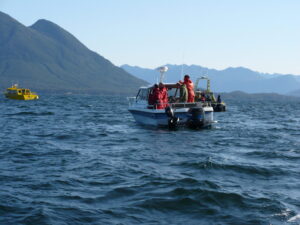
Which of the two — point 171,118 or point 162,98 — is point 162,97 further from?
point 171,118

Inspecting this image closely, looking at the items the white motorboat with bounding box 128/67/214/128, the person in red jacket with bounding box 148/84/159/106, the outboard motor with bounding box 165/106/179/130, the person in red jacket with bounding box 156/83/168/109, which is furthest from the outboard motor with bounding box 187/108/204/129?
the person in red jacket with bounding box 148/84/159/106

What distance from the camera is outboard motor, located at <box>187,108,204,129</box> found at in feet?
82.9

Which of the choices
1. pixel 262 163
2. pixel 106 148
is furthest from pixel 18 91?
pixel 262 163

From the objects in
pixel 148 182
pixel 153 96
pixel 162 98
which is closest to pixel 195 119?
pixel 162 98

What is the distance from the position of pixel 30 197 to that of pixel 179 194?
4.06m

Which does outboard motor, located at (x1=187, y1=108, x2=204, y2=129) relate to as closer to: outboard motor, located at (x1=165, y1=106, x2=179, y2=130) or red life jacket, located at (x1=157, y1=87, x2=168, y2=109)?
outboard motor, located at (x1=165, y1=106, x2=179, y2=130)

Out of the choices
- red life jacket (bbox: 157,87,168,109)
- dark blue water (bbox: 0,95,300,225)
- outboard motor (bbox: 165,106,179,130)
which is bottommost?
dark blue water (bbox: 0,95,300,225)

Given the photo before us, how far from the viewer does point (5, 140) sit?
2144 cm

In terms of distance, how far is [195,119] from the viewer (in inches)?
1002

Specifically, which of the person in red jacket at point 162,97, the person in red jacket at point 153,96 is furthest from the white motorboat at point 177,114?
the person in red jacket at point 153,96

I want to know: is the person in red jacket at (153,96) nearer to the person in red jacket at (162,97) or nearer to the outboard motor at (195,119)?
the person in red jacket at (162,97)

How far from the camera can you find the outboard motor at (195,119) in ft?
82.9

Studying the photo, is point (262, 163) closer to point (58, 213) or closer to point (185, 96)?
point (58, 213)

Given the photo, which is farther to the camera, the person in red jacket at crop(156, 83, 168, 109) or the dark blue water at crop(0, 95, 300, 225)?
the person in red jacket at crop(156, 83, 168, 109)
